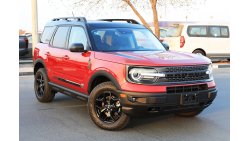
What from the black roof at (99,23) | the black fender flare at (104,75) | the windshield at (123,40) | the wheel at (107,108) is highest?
the black roof at (99,23)

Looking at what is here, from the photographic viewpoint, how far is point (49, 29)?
25.4 ft

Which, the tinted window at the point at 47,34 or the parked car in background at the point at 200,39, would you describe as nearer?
the tinted window at the point at 47,34

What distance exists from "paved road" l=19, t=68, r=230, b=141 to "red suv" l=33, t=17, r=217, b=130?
0.26 m

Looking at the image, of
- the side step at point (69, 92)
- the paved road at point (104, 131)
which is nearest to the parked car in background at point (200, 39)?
the paved road at point (104, 131)

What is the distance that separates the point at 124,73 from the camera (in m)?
5.04

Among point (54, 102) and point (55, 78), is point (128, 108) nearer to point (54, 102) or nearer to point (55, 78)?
point (55, 78)

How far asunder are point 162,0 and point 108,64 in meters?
16.8

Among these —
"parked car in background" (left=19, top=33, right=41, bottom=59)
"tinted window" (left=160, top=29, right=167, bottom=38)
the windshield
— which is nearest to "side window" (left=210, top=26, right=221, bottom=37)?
"tinted window" (left=160, top=29, right=167, bottom=38)

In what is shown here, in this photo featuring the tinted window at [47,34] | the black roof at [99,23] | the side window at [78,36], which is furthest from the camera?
the tinted window at [47,34]

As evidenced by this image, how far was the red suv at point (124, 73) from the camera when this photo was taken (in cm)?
496

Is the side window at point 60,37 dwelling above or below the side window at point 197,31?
below

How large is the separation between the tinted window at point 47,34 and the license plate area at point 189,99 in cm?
363

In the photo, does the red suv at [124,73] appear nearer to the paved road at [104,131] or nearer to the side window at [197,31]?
the paved road at [104,131]

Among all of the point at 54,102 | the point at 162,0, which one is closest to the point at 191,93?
the point at 54,102
